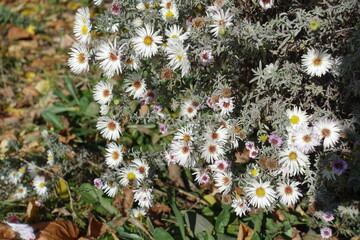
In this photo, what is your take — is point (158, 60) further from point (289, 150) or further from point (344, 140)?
point (344, 140)

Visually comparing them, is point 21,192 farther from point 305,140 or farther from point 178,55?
point 305,140

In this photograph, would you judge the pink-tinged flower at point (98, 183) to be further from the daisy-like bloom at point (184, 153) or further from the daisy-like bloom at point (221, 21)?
the daisy-like bloom at point (221, 21)

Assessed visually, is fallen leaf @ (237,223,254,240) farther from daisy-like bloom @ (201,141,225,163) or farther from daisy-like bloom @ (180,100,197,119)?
daisy-like bloom @ (180,100,197,119)

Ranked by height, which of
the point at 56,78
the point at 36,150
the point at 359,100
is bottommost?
the point at 36,150

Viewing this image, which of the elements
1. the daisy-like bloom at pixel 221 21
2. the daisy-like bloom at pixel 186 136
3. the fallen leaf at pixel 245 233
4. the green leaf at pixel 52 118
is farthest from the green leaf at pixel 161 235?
the green leaf at pixel 52 118

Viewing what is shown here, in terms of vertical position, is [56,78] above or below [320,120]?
above

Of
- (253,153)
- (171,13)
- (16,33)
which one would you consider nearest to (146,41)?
(171,13)

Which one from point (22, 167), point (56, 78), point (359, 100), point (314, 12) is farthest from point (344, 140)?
point (56, 78)
